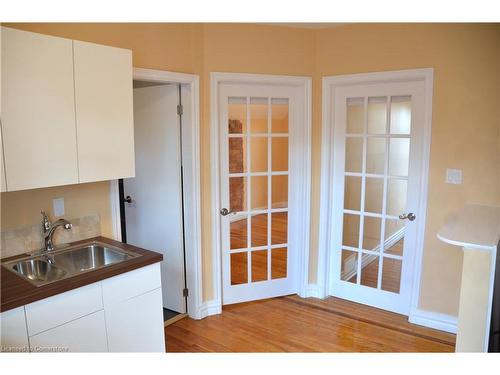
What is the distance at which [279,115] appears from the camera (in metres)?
3.43

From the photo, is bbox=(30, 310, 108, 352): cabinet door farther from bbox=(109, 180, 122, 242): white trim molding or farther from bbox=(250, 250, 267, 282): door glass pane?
bbox=(250, 250, 267, 282): door glass pane

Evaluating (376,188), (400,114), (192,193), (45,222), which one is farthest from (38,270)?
(400,114)

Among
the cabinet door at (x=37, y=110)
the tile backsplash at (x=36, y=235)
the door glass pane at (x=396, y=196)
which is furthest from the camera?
the door glass pane at (x=396, y=196)

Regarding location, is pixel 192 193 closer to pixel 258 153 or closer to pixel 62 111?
pixel 258 153

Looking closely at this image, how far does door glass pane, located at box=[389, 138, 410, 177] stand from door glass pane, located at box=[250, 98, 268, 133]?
110 centimetres

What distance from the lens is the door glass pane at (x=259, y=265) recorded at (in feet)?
11.7

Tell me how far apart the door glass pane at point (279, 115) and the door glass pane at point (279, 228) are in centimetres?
78

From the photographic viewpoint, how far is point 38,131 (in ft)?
6.27

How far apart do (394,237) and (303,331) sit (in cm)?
112

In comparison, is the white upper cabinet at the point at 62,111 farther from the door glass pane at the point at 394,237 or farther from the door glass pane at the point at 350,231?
the door glass pane at the point at 394,237

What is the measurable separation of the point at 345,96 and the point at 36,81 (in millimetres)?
2442

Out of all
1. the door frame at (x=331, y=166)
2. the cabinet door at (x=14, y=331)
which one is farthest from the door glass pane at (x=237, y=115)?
the cabinet door at (x=14, y=331)
